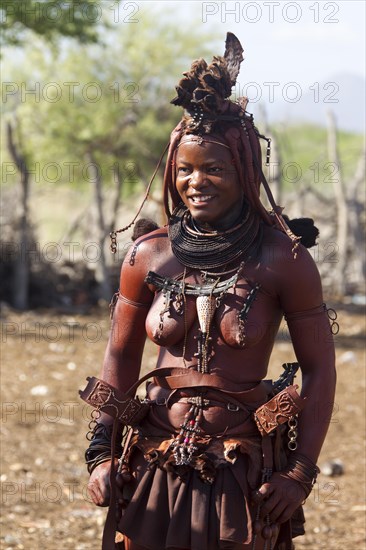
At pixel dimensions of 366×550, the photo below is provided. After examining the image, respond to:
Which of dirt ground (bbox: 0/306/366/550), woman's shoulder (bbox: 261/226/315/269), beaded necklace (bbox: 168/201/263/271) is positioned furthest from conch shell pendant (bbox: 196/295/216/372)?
dirt ground (bbox: 0/306/366/550)

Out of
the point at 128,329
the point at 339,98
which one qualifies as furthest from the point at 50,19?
the point at 128,329

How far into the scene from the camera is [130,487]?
3.11m

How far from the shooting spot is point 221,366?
3016 mm

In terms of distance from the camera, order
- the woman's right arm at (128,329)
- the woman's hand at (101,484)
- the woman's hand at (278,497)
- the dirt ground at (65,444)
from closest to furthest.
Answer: the woman's hand at (278,497)
the woman's hand at (101,484)
the woman's right arm at (128,329)
the dirt ground at (65,444)

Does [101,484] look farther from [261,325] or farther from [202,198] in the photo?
[202,198]

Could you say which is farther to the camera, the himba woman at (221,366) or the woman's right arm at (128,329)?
the woman's right arm at (128,329)

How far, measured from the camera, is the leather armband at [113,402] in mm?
3068

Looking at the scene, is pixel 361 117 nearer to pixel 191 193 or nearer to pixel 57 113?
pixel 57 113

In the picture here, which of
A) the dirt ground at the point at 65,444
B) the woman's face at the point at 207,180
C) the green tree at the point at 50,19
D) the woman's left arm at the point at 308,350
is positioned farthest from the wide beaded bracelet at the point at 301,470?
the green tree at the point at 50,19

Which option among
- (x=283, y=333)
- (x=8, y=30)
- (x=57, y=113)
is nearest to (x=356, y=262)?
(x=283, y=333)

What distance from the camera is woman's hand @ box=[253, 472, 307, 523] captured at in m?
2.92

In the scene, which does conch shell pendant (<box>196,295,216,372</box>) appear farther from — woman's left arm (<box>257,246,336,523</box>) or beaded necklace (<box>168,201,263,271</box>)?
woman's left arm (<box>257,246,336,523</box>)

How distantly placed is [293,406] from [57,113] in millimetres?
12765

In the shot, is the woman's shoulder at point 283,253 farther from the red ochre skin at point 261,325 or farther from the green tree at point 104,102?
the green tree at point 104,102
